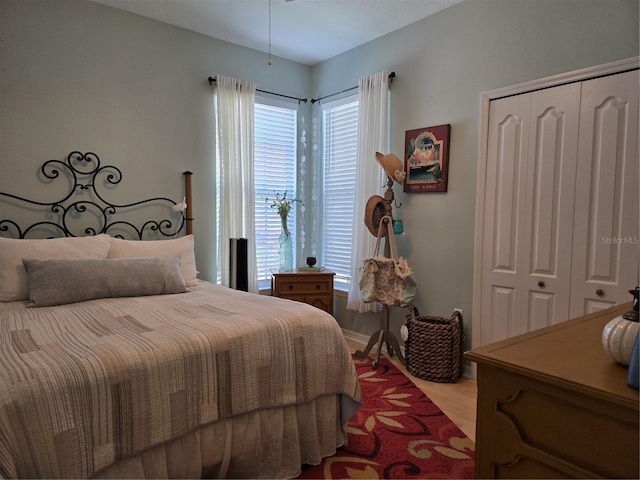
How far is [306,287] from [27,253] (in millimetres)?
2047

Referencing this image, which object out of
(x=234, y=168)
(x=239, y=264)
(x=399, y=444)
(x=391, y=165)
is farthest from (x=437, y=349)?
(x=234, y=168)

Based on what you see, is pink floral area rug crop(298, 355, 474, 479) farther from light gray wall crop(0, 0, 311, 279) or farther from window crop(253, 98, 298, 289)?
light gray wall crop(0, 0, 311, 279)

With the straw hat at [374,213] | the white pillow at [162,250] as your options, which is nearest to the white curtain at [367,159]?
the straw hat at [374,213]

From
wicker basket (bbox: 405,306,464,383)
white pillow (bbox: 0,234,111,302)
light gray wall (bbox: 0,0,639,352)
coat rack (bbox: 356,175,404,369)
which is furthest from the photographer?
coat rack (bbox: 356,175,404,369)

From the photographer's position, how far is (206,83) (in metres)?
3.63

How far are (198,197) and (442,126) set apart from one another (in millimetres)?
2123

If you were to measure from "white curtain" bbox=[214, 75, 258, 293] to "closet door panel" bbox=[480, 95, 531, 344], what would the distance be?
6.61 feet

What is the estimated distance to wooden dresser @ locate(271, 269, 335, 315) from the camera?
11.8 ft

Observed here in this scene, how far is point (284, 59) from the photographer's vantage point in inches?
163

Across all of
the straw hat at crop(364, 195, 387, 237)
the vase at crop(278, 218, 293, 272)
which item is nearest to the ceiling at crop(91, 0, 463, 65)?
the straw hat at crop(364, 195, 387, 237)

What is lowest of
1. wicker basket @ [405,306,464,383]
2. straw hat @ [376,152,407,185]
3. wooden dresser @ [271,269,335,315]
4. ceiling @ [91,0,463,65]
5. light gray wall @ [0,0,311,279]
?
wicker basket @ [405,306,464,383]

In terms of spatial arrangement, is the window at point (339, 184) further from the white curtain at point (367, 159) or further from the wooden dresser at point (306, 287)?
the wooden dresser at point (306, 287)

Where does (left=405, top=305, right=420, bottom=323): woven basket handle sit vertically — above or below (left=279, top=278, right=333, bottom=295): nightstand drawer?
below

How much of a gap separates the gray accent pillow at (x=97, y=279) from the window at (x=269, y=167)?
139 centimetres
